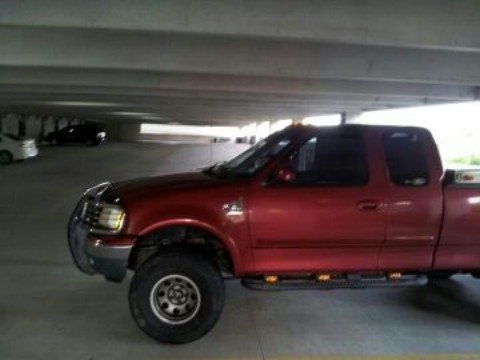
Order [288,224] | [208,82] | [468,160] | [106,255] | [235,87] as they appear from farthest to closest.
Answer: [468,160]
[235,87]
[208,82]
[288,224]
[106,255]

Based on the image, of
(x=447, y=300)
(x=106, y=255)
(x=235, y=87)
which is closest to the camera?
(x=106, y=255)

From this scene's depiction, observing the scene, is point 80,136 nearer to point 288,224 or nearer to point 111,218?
point 111,218

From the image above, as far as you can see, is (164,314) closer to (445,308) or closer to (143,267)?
(143,267)

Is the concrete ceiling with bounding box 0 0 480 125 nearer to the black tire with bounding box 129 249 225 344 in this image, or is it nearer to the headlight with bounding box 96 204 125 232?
the headlight with bounding box 96 204 125 232

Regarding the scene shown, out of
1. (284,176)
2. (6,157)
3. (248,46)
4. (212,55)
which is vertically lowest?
(6,157)

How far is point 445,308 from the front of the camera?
608 cm

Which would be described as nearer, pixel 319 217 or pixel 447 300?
pixel 319 217

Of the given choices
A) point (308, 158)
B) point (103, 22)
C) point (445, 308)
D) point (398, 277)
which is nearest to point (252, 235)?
point (308, 158)

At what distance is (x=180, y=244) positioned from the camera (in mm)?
5184

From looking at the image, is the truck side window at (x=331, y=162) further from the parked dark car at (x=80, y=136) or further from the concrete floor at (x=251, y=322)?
the parked dark car at (x=80, y=136)

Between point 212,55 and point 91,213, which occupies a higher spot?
point 212,55

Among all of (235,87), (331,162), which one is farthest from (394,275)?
(235,87)

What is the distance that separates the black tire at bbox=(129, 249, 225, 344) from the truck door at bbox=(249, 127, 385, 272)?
20.8 inches

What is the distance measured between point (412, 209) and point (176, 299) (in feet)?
7.75
